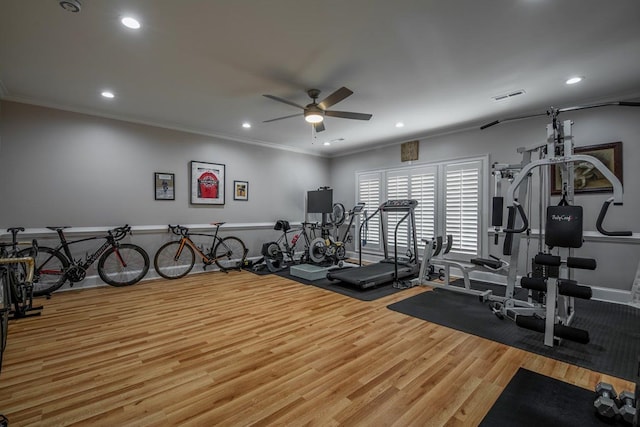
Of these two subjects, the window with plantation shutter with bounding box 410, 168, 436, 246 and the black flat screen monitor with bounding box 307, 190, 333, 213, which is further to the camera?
the black flat screen monitor with bounding box 307, 190, 333, 213

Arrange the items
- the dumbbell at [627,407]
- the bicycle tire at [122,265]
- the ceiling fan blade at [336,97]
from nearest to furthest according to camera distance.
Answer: the dumbbell at [627,407] → the ceiling fan blade at [336,97] → the bicycle tire at [122,265]

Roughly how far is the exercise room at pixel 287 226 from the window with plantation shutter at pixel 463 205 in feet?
0.11

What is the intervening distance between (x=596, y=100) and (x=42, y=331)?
744 cm

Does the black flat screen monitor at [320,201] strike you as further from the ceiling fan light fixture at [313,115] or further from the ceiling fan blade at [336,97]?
the ceiling fan blade at [336,97]

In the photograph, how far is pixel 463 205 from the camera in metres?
5.42

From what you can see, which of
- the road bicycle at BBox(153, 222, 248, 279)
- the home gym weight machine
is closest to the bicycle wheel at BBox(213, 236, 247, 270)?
the road bicycle at BBox(153, 222, 248, 279)

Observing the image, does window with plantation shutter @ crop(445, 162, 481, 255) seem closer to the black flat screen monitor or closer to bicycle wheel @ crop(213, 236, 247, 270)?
the black flat screen monitor

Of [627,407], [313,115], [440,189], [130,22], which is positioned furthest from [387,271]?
[130,22]

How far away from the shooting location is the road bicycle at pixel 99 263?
4.20 meters

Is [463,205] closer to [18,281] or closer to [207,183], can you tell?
[207,183]

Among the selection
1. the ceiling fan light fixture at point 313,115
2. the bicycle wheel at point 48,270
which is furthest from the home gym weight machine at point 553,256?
the bicycle wheel at point 48,270

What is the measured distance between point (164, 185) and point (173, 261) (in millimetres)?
1441

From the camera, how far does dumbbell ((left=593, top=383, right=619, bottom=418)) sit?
168 cm

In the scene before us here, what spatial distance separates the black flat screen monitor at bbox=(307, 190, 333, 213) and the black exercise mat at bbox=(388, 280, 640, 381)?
310cm
